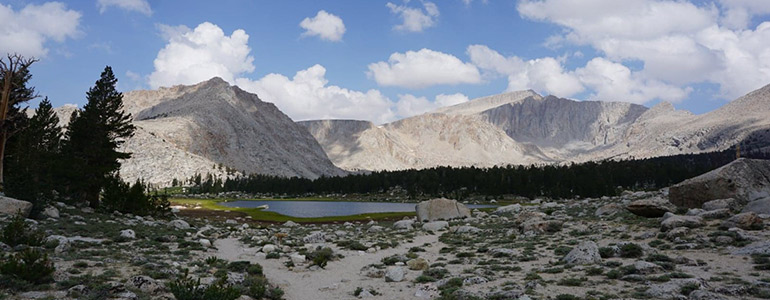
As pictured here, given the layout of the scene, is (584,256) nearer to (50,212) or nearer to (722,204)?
(722,204)

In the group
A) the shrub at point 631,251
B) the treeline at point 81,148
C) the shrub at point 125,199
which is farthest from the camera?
the shrub at point 125,199

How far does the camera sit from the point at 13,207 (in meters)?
27.3

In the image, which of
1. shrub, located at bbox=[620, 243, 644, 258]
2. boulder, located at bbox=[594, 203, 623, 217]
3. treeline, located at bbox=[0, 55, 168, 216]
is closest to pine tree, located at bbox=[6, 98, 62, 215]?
treeline, located at bbox=[0, 55, 168, 216]

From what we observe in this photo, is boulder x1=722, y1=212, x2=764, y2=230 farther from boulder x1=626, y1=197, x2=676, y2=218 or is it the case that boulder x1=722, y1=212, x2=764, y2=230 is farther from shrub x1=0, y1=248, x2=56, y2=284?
shrub x1=0, y1=248, x2=56, y2=284

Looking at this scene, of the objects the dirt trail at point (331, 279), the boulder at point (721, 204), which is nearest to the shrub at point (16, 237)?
the dirt trail at point (331, 279)

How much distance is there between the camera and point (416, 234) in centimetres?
4050

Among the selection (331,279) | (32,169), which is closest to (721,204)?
(331,279)

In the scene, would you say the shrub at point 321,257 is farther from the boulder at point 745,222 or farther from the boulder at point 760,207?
the boulder at point 760,207

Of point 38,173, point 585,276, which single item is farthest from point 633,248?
point 38,173

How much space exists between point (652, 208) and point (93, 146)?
51252 mm

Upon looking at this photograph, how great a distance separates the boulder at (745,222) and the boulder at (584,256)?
28.9 ft

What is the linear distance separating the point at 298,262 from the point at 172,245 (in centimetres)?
863

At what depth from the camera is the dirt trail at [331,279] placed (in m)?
17.2

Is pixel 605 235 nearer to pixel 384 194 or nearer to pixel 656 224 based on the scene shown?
pixel 656 224
